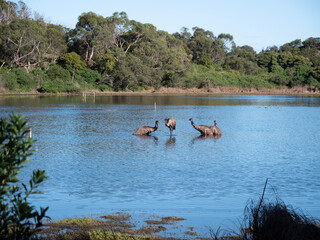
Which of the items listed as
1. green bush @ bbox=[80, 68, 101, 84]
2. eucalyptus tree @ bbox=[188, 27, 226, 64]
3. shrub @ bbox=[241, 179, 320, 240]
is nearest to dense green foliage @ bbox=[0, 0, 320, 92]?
green bush @ bbox=[80, 68, 101, 84]

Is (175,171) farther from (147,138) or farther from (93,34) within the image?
(93,34)

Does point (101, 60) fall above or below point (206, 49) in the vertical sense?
below

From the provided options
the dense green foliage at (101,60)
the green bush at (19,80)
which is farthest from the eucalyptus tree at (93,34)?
the green bush at (19,80)

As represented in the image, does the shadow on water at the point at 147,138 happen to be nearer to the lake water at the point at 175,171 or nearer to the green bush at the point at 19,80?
the lake water at the point at 175,171

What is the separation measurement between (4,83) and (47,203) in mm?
65246

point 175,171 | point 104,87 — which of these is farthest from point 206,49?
point 175,171

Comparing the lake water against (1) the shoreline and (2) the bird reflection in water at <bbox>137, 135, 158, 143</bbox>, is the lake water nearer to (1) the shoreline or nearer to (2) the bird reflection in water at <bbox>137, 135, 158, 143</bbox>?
(2) the bird reflection in water at <bbox>137, 135, 158, 143</bbox>

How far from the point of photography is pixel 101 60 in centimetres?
8500

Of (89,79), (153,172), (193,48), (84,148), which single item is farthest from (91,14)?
(153,172)

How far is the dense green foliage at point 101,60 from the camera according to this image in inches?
2977

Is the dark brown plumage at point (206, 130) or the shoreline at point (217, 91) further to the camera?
the shoreline at point (217, 91)

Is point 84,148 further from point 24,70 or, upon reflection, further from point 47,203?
point 24,70

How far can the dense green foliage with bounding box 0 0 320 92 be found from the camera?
75625 mm

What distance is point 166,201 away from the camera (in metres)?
12.3
